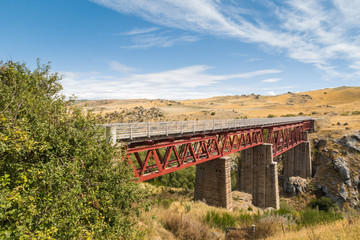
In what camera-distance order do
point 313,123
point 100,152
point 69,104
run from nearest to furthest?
point 100,152 < point 69,104 < point 313,123

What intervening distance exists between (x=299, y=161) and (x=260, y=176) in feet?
60.7

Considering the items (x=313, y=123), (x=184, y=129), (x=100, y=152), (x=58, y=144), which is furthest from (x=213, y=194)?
(x=313, y=123)

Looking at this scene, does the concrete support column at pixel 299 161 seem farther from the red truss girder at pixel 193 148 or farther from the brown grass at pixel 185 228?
the brown grass at pixel 185 228

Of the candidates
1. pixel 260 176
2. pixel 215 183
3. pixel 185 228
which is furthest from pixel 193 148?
pixel 260 176

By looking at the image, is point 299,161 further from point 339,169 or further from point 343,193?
point 343,193

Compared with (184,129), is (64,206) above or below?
below

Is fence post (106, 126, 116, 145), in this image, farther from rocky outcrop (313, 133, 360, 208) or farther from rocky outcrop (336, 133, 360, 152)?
rocky outcrop (336, 133, 360, 152)

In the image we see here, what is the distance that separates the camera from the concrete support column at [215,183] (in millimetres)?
20891

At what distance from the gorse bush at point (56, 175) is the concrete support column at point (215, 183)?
13597 mm

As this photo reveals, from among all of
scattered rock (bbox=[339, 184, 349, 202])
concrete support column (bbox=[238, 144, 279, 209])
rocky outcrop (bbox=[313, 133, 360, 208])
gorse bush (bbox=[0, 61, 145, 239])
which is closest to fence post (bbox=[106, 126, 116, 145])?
gorse bush (bbox=[0, 61, 145, 239])

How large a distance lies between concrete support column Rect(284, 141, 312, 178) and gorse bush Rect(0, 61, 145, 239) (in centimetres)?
4349

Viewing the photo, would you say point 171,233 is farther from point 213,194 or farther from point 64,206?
point 213,194

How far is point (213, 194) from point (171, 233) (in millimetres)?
10804

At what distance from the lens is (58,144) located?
736cm
